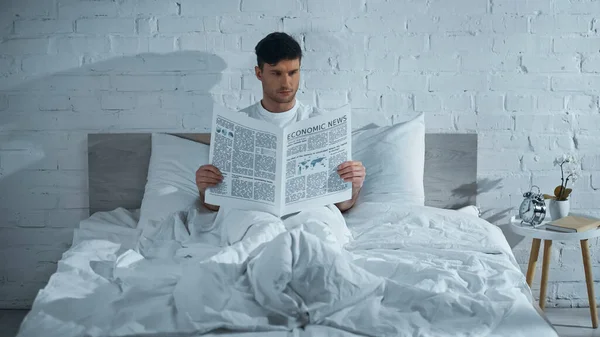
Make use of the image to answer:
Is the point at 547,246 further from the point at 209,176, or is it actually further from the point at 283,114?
the point at 209,176

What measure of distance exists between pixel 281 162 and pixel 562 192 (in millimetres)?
1387

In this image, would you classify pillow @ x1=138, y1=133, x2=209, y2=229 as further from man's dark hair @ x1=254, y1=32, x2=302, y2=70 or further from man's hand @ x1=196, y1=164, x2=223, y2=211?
man's dark hair @ x1=254, y1=32, x2=302, y2=70

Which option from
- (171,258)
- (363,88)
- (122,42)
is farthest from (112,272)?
(363,88)

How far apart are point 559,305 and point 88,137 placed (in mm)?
2325

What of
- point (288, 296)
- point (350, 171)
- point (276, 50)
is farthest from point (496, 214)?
point (288, 296)

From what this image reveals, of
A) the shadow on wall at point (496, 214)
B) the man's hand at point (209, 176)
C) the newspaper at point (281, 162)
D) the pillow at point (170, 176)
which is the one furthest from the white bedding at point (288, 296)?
the shadow on wall at point (496, 214)

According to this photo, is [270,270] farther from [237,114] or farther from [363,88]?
[363,88]

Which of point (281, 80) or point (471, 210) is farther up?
point (281, 80)

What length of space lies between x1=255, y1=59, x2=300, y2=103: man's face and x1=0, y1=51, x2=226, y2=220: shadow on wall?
44 cm

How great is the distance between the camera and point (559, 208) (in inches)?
114

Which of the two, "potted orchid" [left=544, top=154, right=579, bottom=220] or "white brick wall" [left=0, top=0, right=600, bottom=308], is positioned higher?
"white brick wall" [left=0, top=0, right=600, bottom=308]

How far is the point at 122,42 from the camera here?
3008 millimetres

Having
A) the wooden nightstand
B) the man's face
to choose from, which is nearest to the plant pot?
the wooden nightstand

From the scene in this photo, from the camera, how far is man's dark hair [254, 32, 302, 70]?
260 centimetres
